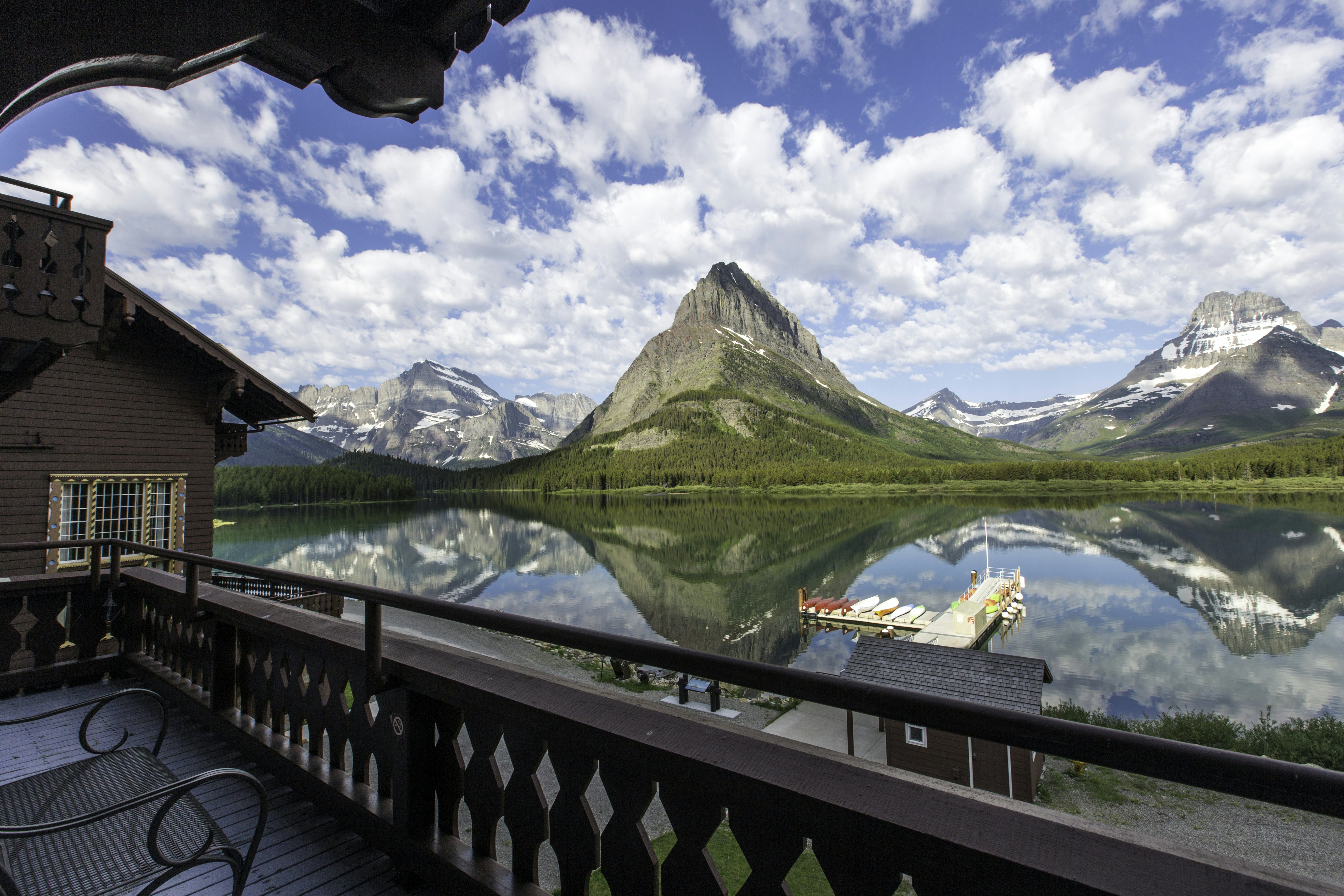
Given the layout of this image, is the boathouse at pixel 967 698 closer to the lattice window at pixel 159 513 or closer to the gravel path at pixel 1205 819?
the gravel path at pixel 1205 819

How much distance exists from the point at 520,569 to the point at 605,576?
803 centimetres

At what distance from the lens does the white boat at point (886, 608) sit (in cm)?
2875

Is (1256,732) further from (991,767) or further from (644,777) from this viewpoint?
(644,777)

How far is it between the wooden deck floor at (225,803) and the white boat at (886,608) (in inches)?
1098

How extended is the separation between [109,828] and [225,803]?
1.54 metres

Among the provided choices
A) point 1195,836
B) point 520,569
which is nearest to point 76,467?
point 1195,836

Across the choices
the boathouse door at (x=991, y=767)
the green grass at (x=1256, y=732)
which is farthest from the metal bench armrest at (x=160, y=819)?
the green grass at (x=1256, y=732)

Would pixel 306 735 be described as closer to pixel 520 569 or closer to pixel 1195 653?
pixel 1195 653

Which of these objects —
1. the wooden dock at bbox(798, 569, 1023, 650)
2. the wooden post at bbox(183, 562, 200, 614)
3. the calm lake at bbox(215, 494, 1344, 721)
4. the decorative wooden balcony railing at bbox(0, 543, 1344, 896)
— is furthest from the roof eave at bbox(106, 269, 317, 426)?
the wooden dock at bbox(798, 569, 1023, 650)

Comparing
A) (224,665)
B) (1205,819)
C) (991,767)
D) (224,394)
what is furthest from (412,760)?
(1205,819)

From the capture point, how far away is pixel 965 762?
38.3 feet

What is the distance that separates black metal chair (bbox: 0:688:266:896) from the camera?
2.02 m

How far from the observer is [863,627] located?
2819cm

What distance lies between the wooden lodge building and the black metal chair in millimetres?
10384
